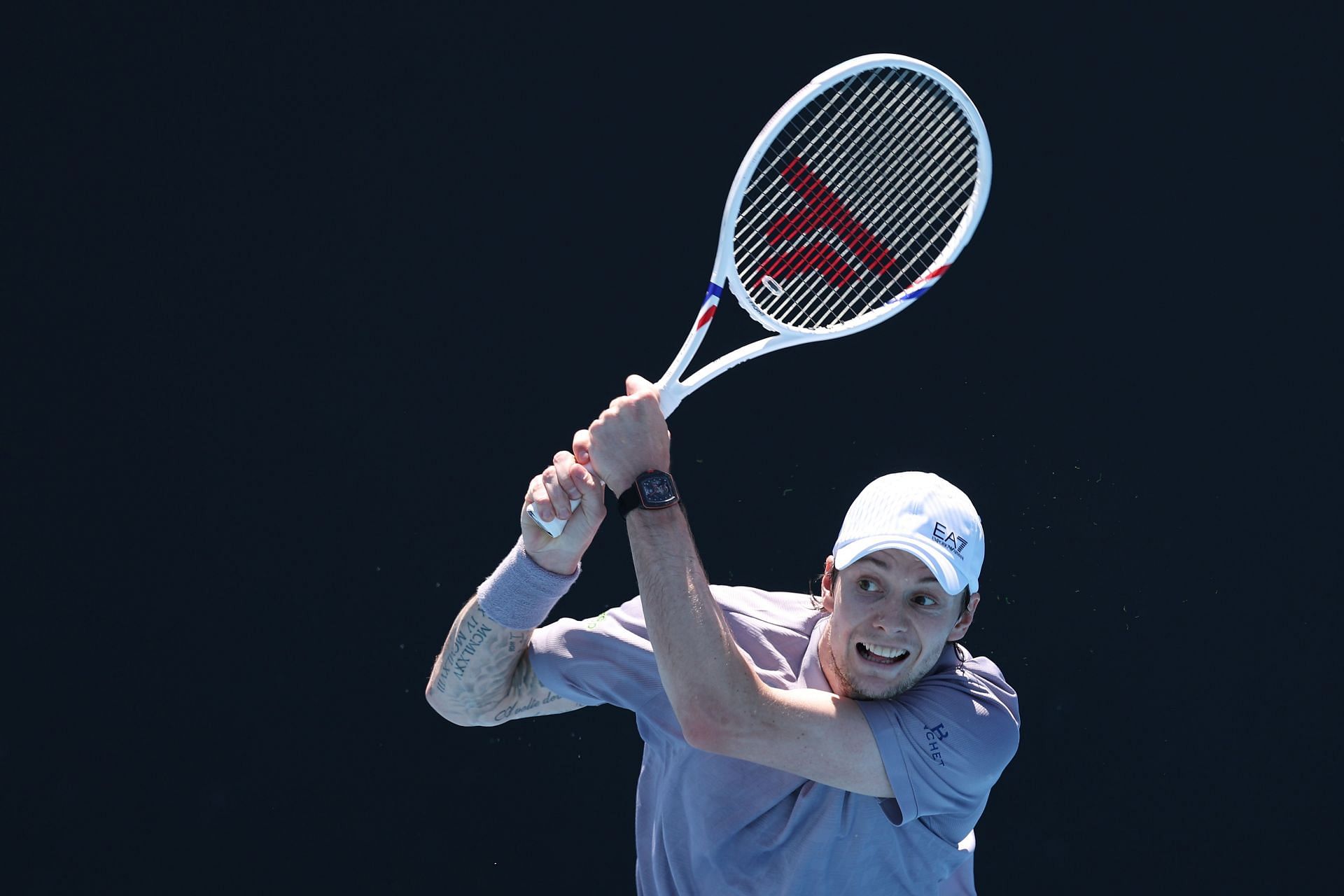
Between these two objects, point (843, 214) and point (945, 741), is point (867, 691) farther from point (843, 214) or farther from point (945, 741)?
point (843, 214)

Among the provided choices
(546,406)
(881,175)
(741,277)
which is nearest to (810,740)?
(741,277)

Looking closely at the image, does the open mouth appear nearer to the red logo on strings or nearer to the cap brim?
the cap brim

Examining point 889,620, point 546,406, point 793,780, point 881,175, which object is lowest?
point 793,780

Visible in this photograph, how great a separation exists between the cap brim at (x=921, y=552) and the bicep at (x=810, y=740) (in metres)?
0.22

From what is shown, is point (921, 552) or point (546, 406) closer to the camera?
point (921, 552)

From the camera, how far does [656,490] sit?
1.93 m

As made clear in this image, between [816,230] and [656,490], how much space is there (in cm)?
69

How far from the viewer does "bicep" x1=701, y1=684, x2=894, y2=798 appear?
1.86m

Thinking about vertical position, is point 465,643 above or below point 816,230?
below

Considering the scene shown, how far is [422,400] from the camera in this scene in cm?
306

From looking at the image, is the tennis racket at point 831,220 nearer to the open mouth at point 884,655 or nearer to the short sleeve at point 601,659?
the short sleeve at point 601,659

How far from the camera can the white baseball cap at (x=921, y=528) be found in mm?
2020

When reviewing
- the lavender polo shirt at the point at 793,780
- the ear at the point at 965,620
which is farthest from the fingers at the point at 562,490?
the ear at the point at 965,620

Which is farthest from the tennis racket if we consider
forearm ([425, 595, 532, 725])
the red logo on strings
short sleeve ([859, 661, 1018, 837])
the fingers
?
short sleeve ([859, 661, 1018, 837])
